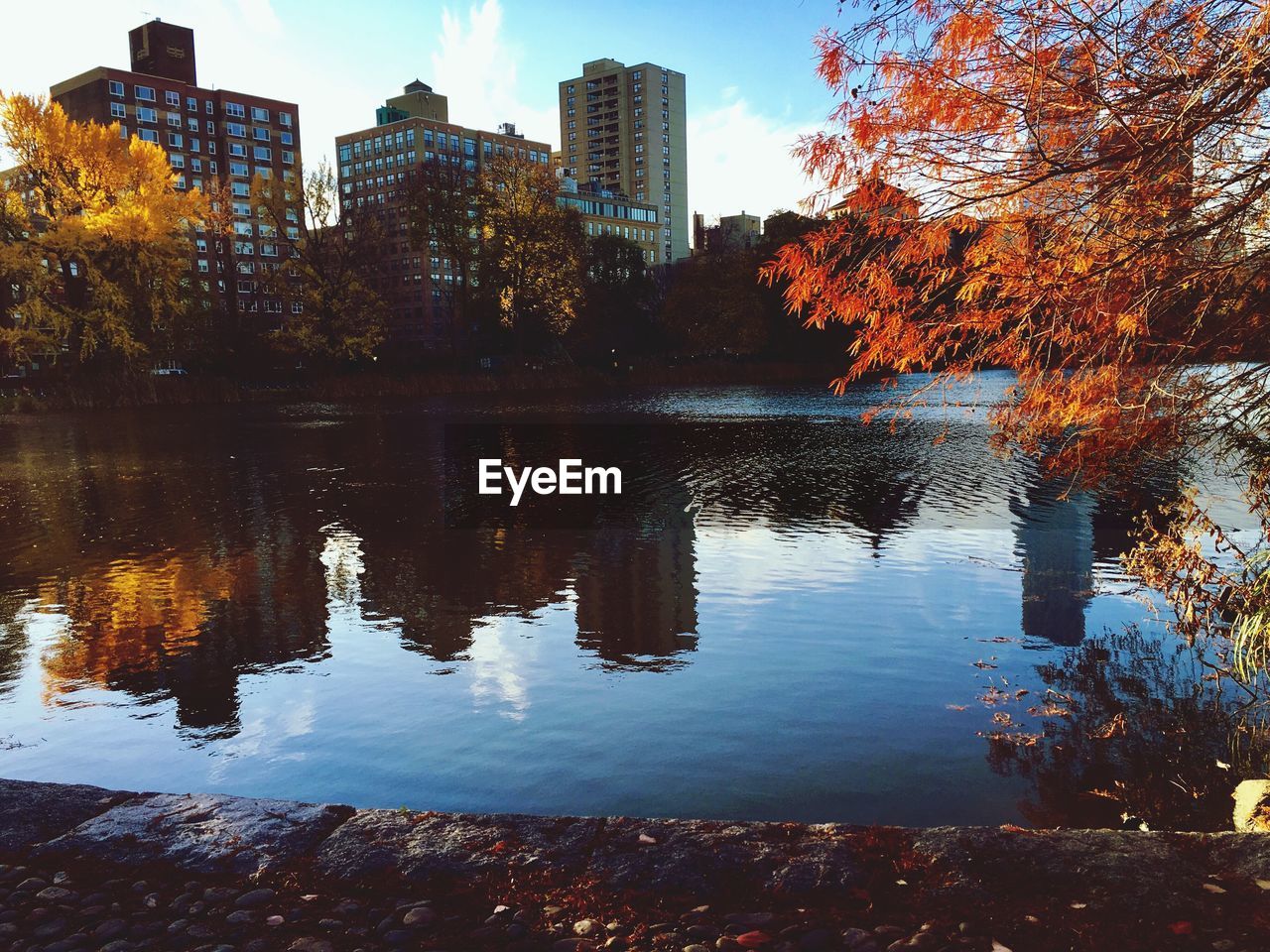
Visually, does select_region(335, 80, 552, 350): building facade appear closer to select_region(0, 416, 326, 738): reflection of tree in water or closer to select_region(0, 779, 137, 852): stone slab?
select_region(0, 416, 326, 738): reflection of tree in water

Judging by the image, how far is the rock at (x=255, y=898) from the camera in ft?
13.3

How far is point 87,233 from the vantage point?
4934 cm

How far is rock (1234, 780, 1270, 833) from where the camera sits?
5562mm

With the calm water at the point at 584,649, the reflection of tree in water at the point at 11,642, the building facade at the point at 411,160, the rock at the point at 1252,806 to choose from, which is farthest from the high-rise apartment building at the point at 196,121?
the rock at the point at 1252,806

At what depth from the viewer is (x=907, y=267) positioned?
27.9 ft

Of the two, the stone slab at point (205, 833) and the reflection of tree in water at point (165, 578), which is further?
the reflection of tree in water at point (165, 578)

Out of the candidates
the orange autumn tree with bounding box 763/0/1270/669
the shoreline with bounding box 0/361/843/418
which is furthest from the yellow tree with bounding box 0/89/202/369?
the orange autumn tree with bounding box 763/0/1270/669

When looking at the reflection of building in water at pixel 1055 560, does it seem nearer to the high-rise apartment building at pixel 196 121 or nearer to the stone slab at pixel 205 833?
the stone slab at pixel 205 833

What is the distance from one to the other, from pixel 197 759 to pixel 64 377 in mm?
55210

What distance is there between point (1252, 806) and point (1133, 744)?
5.09 ft

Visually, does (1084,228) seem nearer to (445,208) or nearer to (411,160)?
(445,208)

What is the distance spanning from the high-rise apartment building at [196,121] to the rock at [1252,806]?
428 feet

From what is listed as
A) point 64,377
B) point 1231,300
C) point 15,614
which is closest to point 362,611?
point 15,614

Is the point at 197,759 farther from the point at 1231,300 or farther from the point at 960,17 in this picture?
the point at 1231,300
